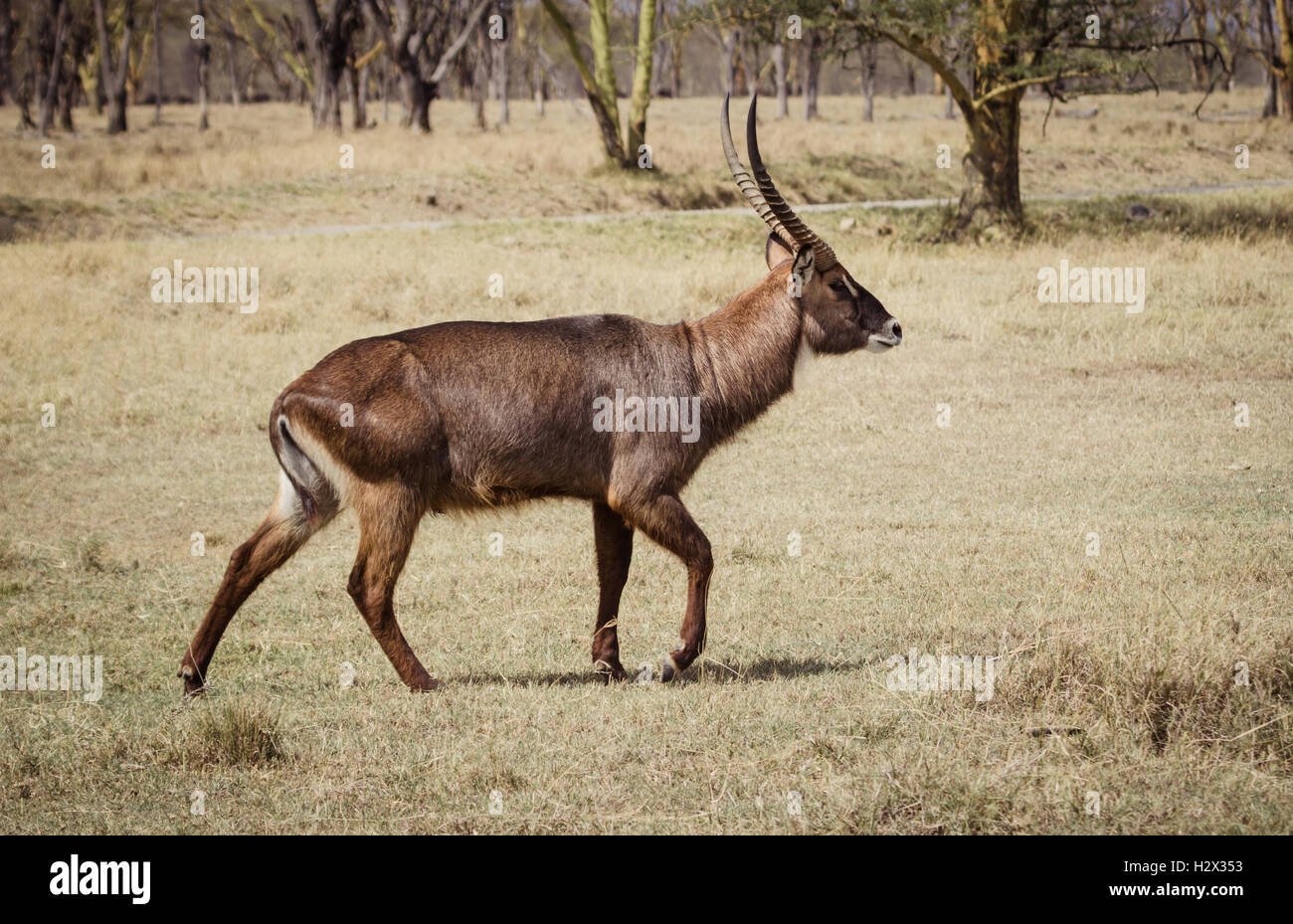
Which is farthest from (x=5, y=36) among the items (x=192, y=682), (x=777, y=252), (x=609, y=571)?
(x=609, y=571)

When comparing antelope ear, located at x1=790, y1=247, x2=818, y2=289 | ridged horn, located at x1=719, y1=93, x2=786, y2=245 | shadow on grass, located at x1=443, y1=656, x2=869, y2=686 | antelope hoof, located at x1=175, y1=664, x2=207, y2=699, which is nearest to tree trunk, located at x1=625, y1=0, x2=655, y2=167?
ridged horn, located at x1=719, y1=93, x2=786, y2=245

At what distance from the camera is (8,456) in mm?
9828

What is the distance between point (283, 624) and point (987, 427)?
5677mm

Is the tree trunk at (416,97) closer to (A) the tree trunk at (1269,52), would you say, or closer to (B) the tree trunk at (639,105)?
(B) the tree trunk at (639,105)

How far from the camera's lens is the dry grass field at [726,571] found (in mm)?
4211

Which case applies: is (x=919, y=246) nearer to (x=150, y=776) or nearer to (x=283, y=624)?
(x=283, y=624)

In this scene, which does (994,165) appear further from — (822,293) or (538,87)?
(538,87)

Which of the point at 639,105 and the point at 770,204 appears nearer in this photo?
the point at 770,204

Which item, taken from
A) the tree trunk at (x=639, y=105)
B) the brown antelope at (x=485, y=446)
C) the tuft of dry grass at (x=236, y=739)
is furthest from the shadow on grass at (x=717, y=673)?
the tree trunk at (x=639, y=105)

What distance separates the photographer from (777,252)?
5.98 meters

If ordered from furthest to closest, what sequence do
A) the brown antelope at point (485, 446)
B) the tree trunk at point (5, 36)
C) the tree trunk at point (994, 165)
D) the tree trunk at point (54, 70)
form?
the tree trunk at point (5, 36) → the tree trunk at point (54, 70) → the tree trunk at point (994, 165) → the brown antelope at point (485, 446)

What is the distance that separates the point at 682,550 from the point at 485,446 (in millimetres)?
850

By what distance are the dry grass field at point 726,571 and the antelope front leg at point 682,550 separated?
132mm

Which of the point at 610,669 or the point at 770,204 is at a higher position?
the point at 770,204
